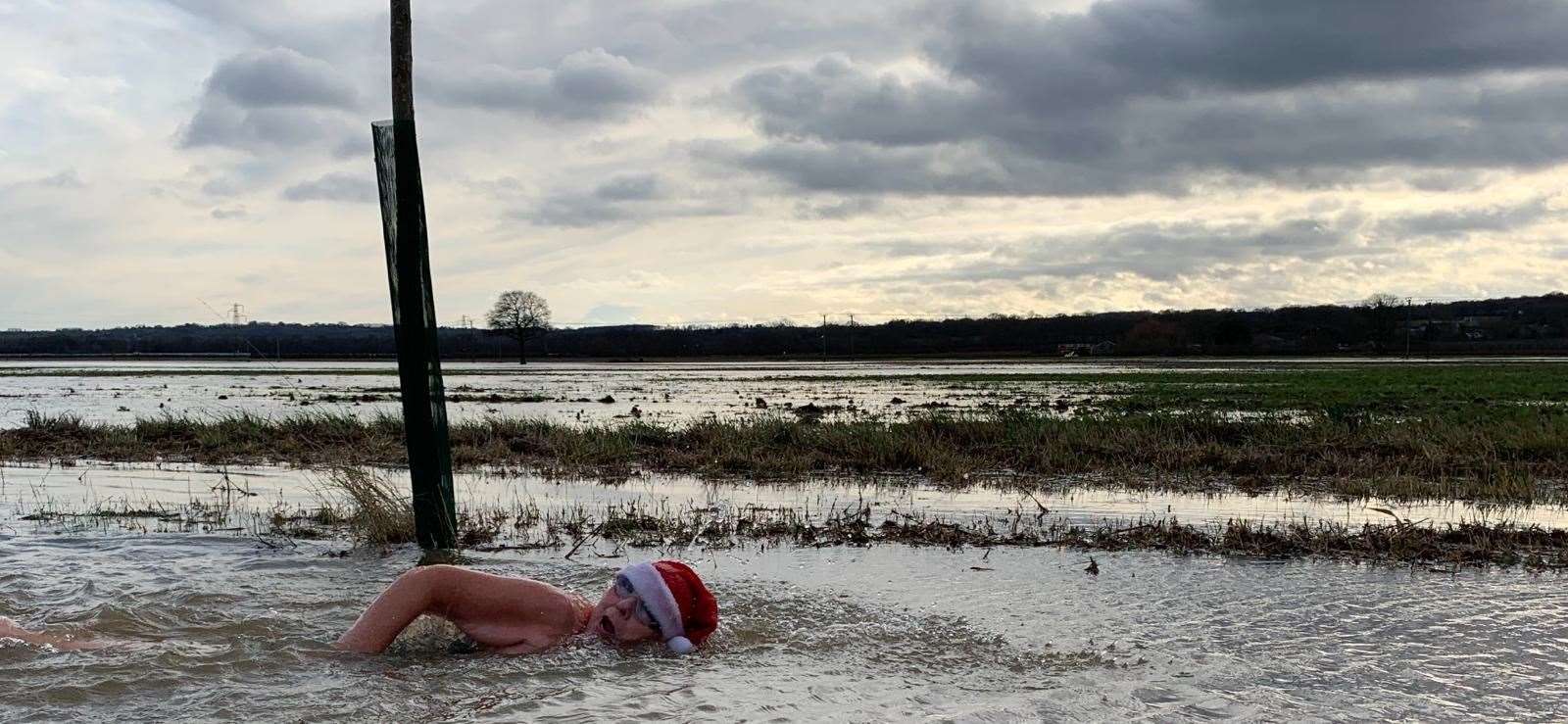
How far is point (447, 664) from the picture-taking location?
6309 mm

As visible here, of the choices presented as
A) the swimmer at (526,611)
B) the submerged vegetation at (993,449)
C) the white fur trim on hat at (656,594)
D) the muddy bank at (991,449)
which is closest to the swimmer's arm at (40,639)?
the swimmer at (526,611)

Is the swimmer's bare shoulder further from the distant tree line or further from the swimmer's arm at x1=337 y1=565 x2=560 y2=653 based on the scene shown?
the distant tree line

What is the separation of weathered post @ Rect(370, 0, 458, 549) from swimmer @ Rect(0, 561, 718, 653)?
3406 mm

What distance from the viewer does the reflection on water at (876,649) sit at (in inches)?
A: 221

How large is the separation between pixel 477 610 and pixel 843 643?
2.19m

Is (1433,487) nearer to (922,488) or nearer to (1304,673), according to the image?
(922,488)

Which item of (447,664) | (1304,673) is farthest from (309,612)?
(1304,673)

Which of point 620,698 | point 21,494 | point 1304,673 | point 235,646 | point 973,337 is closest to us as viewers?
point 620,698

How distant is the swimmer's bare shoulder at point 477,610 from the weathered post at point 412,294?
3348mm

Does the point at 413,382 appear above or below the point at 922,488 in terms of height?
above

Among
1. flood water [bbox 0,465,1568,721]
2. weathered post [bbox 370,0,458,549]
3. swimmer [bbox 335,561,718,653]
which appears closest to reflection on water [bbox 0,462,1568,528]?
flood water [bbox 0,465,1568,721]

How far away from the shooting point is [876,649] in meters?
6.66

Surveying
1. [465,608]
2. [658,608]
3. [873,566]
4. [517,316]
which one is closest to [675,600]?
[658,608]

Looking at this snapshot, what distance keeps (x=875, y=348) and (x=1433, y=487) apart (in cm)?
14361
